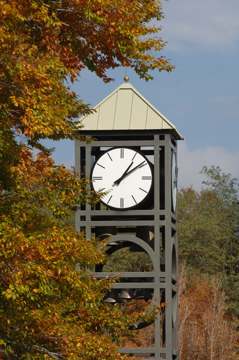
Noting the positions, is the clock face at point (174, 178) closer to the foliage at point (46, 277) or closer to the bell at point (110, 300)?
the bell at point (110, 300)

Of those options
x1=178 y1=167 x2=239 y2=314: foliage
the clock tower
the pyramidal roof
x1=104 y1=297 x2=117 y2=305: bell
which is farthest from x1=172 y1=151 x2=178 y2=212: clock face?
x1=178 y1=167 x2=239 y2=314: foliage

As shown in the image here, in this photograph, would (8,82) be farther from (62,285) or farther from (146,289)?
(146,289)

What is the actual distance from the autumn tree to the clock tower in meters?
6.25

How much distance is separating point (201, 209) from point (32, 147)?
4599 centimetres

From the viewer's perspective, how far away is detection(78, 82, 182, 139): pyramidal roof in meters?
22.9

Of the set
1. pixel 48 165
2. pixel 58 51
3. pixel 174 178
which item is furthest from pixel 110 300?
pixel 58 51

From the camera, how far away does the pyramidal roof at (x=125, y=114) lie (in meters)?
22.9

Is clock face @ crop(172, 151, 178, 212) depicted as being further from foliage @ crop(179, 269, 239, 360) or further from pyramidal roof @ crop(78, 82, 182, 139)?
foliage @ crop(179, 269, 239, 360)

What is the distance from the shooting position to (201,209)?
60438mm

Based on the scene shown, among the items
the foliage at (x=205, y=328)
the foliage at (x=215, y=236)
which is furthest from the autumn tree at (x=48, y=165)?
the foliage at (x=215, y=236)

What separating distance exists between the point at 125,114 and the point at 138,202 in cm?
196

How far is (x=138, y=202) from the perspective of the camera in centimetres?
2219

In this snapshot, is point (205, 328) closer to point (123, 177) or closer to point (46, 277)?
point (123, 177)

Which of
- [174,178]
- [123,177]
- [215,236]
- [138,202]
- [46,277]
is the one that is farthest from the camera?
[215,236]
